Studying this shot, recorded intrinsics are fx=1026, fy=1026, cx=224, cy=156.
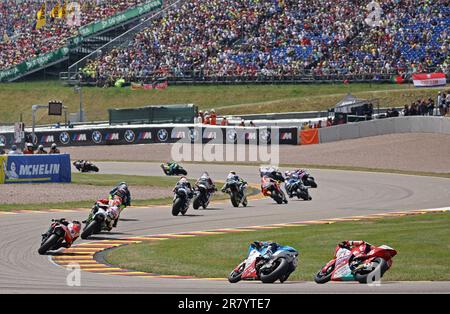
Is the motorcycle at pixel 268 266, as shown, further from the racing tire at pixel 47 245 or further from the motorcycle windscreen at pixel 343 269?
the racing tire at pixel 47 245

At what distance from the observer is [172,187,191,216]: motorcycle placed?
27812 mm

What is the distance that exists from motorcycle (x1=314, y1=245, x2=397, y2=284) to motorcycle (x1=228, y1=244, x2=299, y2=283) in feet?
1.56

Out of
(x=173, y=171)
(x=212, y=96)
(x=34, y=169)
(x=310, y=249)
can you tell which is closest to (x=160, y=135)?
(x=212, y=96)

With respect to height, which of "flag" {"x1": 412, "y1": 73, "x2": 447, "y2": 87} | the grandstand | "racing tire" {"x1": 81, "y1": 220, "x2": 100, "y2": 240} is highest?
the grandstand

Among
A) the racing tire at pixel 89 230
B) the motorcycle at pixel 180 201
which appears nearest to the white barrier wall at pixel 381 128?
the motorcycle at pixel 180 201

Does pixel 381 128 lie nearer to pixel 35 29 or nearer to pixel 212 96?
pixel 212 96

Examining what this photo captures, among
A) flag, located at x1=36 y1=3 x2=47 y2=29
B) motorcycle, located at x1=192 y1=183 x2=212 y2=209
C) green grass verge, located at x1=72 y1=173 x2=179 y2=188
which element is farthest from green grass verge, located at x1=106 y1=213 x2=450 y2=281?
flag, located at x1=36 y1=3 x2=47 y2=29

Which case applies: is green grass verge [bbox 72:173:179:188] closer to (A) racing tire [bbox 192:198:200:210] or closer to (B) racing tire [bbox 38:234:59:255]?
(A) racing tire [bbox 192:198:200:210]

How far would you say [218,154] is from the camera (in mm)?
54312

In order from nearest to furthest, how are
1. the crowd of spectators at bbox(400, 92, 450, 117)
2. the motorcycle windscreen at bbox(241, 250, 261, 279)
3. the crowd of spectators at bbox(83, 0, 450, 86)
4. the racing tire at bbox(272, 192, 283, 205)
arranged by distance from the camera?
the motorcycle windscreen at bbox(241, 250, 261, 279) → the racing tire at bbox(272, 192, 283, 205) → the crowd of spectators at bbox(400, 92, 450, 117) → the crowd of spectators at bbox(83, 0, 450, 86)

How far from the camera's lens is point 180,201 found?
27.9 metres

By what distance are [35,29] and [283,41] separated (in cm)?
2493

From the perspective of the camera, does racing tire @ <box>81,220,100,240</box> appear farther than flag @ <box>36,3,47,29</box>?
No

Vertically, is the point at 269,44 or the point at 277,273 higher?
the point at 269,44
